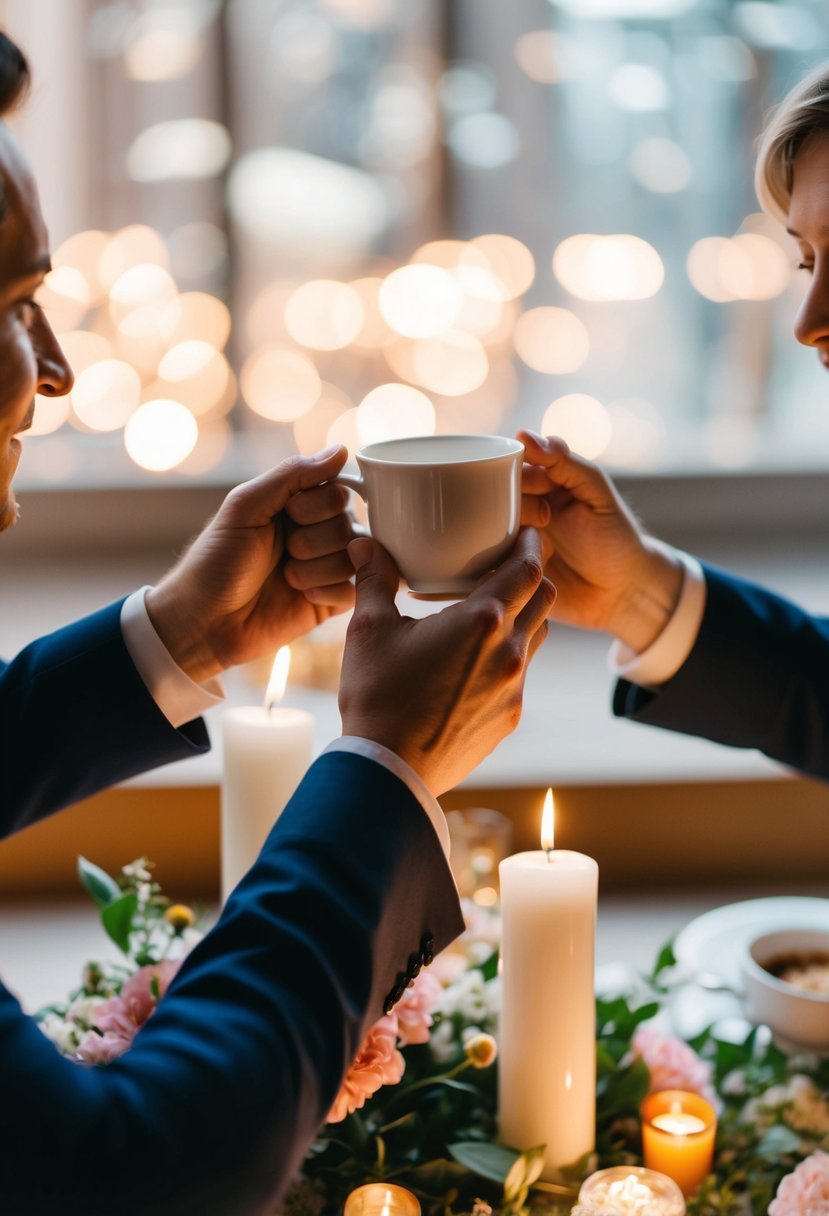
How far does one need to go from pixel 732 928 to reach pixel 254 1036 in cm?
66

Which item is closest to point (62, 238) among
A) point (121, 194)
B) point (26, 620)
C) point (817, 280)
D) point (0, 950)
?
point (121, 194)

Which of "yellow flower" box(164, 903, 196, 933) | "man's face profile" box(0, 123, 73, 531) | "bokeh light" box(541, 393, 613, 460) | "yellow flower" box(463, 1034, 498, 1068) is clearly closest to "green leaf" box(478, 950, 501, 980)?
"yellow flower" box(463, 1034, 498, 1068)

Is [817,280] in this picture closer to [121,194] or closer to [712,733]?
[712,733]

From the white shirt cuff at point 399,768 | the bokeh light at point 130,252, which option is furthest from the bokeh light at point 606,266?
the white shirt cuff at point 399,768

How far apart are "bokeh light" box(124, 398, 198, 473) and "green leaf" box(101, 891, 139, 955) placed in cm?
155

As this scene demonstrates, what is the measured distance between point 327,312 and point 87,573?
68 centimetres

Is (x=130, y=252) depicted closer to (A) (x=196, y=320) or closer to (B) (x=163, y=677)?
(A) (x=196, y=320)

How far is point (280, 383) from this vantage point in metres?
2.41

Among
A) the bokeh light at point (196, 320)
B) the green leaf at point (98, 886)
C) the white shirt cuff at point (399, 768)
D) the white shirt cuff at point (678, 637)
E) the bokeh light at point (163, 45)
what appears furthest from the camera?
the bokeh light at point (196, 320)

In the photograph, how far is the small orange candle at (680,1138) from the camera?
0.80 metres

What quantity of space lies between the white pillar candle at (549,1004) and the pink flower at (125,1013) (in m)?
0.22

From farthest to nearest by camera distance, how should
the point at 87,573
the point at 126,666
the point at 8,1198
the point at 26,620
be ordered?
1. the point at 87,573
2. the point at 26,620
3. the point at 126,666
4. the point at 8,1198

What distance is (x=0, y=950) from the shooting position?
1.23 m

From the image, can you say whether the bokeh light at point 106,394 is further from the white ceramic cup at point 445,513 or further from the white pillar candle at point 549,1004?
the white pillar candle at point 549,1004
